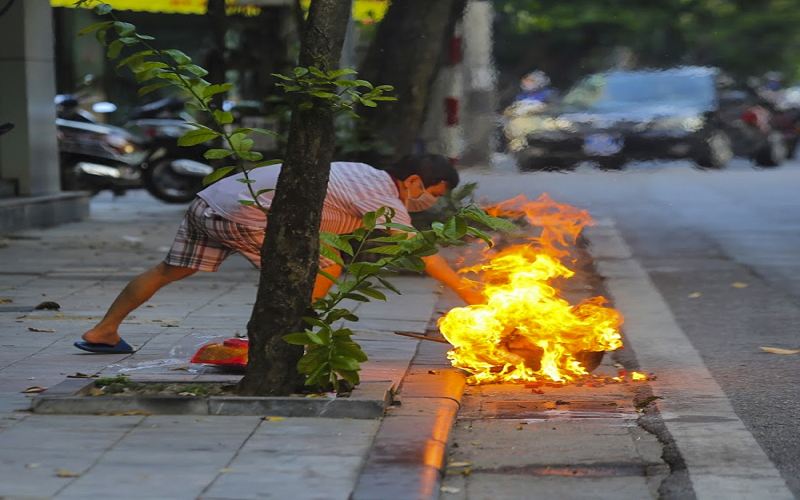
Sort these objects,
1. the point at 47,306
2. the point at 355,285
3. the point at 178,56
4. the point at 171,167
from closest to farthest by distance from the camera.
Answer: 1. the point at 178,56
2. the point at 355,285
3. the point at 47,306
4. the point at 171,167

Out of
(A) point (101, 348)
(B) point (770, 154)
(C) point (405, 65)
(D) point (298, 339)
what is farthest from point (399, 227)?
(B) point (770, 154)

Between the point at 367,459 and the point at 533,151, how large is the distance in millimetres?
12857

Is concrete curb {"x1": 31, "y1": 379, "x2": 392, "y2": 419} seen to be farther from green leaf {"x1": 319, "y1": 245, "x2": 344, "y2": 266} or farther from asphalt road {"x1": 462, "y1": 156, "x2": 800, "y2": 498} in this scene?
asphalt road {"x1": 462, "y1": 156, "x2": 800, "y2": 498}

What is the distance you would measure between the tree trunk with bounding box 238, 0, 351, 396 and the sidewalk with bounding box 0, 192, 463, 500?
0.32 m

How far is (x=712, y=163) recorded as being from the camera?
23234 millimetres

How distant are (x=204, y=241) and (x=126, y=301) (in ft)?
1.69

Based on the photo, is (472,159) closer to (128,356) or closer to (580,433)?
(128,356)

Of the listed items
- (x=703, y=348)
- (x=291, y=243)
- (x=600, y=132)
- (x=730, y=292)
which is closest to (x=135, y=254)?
(x=730, y=292)

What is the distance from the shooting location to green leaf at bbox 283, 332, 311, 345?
226 inches

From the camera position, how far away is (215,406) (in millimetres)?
5750

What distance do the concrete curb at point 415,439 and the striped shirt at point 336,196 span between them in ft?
2.85

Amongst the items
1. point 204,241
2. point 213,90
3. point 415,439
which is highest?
point 213,90

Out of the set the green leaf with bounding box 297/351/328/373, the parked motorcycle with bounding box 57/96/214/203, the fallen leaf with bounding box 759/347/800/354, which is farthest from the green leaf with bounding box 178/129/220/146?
the parked motorcycle with bounding box 57/96/214/203

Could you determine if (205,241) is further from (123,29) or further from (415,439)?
(415,439)
